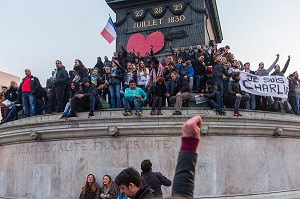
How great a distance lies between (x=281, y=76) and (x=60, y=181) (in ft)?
26.9

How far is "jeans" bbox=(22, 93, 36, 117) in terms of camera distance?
12227 mm

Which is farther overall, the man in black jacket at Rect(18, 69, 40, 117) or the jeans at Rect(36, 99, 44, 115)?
the jeans at Rect(36, 99, 44, 115)

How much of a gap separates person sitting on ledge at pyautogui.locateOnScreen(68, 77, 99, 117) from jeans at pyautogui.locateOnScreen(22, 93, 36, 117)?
212cm

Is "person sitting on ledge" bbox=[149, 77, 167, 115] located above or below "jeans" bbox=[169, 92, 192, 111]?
above

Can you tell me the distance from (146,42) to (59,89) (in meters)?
7.61

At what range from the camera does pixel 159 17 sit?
18594 mm

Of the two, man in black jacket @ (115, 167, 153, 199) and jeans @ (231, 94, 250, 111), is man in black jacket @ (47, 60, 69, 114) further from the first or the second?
man in black jacket @ (115, 167, 153, 199)

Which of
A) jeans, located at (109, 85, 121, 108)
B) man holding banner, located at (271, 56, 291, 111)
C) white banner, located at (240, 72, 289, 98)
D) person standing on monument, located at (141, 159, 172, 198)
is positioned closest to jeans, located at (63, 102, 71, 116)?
jeans, located at (109, 85, 121, 108)

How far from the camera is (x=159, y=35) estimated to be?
1822 centimetres

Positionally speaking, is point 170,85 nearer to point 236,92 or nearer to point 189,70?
point 189,70

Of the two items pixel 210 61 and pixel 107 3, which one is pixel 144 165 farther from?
pixel 107 3

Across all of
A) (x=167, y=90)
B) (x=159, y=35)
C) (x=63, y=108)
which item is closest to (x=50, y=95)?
(x=63, y=108)

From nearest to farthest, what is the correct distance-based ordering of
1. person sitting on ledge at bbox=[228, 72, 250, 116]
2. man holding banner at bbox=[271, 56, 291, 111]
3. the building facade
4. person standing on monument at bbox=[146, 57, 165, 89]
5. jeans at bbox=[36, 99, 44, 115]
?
person sitting on ledge at bbox=[228, 72, 250, 116], person standing on monument at bbox=[146, 57, 165, 89], man holding banner at bbox=[271, 56, 291, 111], jeans at bbox=[36, 99, 44, 115], the building facade

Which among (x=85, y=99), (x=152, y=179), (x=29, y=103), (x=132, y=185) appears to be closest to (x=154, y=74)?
(x=85, y=99)
